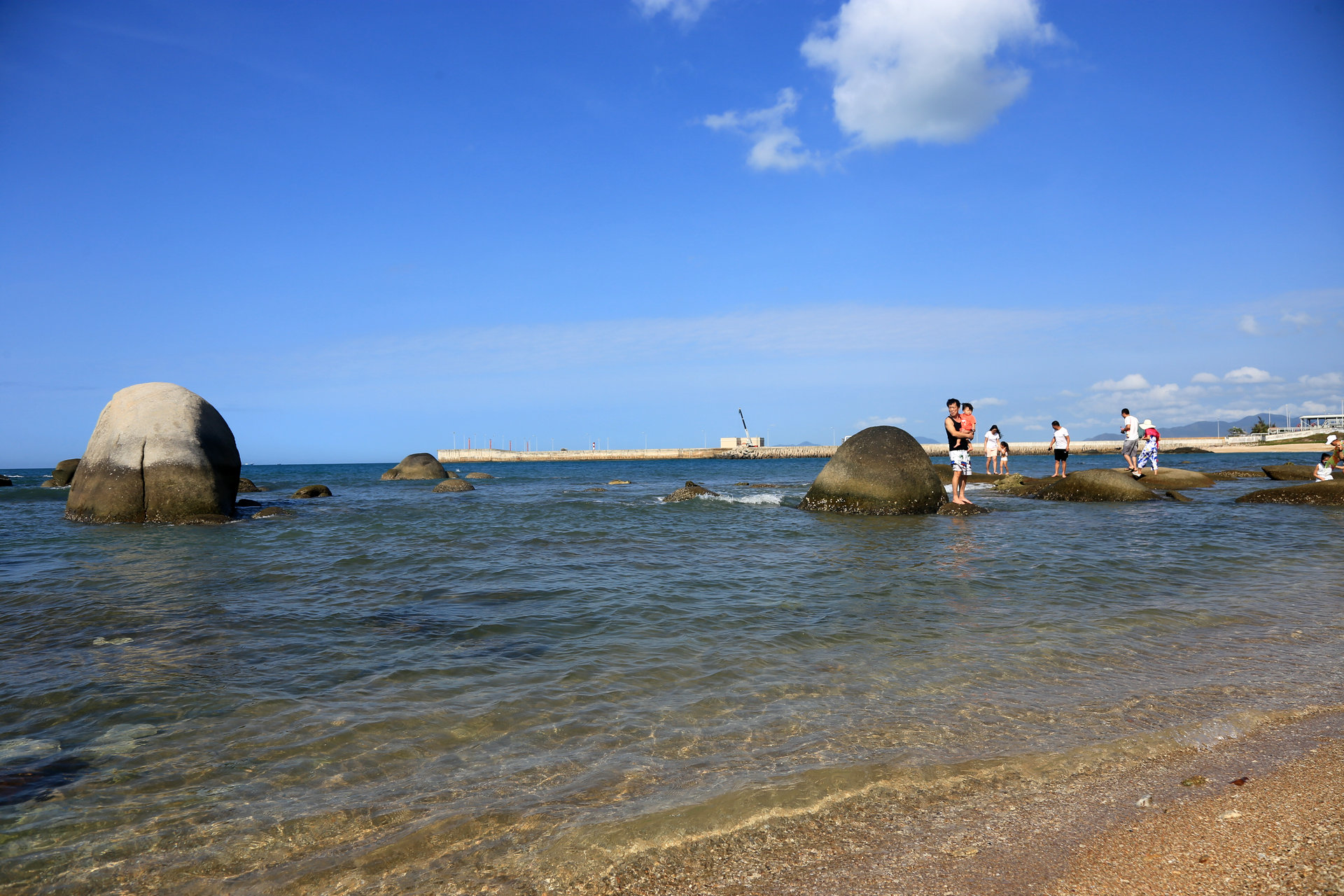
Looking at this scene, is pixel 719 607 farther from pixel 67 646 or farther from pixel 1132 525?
pixel 1132 525

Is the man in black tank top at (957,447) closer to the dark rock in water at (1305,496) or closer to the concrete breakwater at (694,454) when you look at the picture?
the dark rock in water at (1305,496)

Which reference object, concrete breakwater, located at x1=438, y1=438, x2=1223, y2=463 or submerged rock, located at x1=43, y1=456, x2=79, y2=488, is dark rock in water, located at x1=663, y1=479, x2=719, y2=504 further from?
concrete breakwater, located at x1=438, y1=438, x2=1223, y2=463

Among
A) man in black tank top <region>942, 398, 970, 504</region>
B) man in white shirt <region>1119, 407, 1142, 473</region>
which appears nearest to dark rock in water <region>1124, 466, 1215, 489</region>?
man in white shirt <region>1119, 407, 1142, 473</region>

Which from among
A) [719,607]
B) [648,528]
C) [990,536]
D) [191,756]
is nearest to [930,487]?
[990,536]

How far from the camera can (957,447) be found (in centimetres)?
1466

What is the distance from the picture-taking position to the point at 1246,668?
15.0 ft

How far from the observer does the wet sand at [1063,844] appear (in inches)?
90.9

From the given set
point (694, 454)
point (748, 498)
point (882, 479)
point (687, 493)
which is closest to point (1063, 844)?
point (882, 479)

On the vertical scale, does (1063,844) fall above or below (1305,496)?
below

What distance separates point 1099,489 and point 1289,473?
37.9ft

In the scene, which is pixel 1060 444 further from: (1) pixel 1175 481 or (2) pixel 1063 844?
(2) pixel 1063 844

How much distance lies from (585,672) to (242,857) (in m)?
2.34

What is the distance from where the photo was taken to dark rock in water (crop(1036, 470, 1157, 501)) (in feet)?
52.7

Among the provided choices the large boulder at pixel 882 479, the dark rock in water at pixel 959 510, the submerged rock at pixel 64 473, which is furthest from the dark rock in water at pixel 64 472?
the dark rock in water at pixel 959 510
